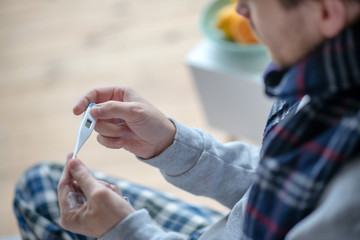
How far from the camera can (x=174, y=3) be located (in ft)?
6.74

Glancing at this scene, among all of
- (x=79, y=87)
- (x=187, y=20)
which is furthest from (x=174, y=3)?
(x=79, y=87)

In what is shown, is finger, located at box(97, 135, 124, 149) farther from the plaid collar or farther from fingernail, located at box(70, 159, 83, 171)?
the plaid collar

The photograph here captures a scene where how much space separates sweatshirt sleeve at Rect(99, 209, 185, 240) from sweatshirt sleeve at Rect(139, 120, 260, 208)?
0.11 meters

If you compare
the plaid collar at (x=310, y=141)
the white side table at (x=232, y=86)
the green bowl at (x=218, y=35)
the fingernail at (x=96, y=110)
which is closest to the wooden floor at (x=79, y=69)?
the white side table at (x=232, y=86)

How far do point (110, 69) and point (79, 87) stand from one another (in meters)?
0.14

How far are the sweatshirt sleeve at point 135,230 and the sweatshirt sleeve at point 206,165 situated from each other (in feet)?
0.34

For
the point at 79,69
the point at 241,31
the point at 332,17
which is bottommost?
the point at 79,69

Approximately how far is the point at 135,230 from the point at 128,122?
17 centimetres

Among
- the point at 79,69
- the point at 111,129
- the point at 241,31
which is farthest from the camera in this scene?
the point at 79,69

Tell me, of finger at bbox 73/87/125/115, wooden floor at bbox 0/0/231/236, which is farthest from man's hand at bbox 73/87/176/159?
wooden floor at bbox 0/0/231/236

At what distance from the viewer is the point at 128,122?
0.75 m

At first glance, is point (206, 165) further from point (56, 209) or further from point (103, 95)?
point (56, 209)

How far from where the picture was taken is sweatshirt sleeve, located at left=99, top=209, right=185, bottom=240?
0.67m

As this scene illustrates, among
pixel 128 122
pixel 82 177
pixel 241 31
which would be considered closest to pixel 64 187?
pixel 82 177
